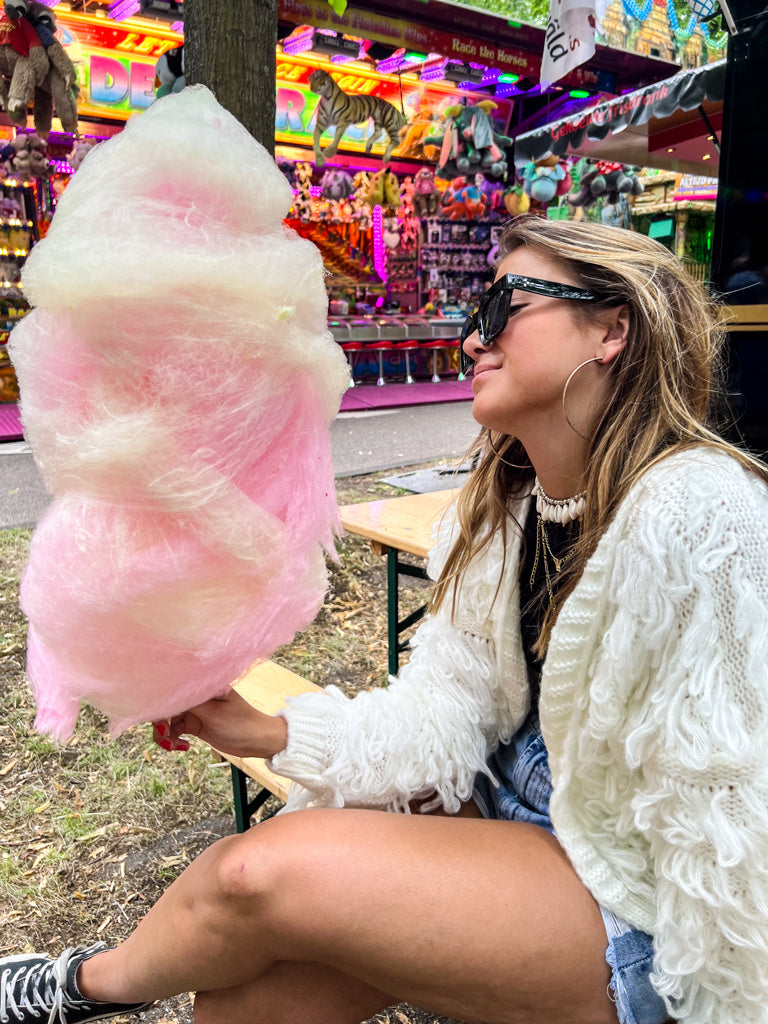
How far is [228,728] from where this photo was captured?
1240mm

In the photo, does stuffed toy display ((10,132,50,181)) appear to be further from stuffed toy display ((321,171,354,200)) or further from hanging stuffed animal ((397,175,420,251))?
hanging stuffed animal ((397,175,420,251))

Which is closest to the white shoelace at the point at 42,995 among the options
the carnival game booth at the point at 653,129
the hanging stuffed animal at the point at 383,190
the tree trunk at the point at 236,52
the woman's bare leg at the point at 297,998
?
the woman's bare leg at the point at 297,998

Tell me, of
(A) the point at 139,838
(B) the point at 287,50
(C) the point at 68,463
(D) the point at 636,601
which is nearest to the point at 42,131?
(B) the point at 287,50

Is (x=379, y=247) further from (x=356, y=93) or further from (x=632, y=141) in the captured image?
(x=632, y=141)

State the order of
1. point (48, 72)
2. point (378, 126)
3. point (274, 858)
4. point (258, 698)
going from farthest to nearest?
point (378, 126), point (48, 72), point (258, 698), point (274, 858)

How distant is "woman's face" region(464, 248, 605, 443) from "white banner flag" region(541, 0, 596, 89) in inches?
140

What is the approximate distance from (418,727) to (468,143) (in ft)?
28.1

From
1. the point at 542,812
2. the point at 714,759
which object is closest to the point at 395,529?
the point at 542,812

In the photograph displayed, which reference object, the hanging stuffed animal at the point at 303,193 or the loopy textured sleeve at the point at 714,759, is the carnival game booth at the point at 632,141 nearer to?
the loopy textured sleeve at the point at 714,759

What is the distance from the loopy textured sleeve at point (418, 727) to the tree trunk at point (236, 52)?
208cm

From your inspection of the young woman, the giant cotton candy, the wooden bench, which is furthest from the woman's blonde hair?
the wooden bench

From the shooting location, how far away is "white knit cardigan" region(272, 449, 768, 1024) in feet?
3.14

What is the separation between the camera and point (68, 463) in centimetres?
99

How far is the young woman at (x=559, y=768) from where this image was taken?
97cm
